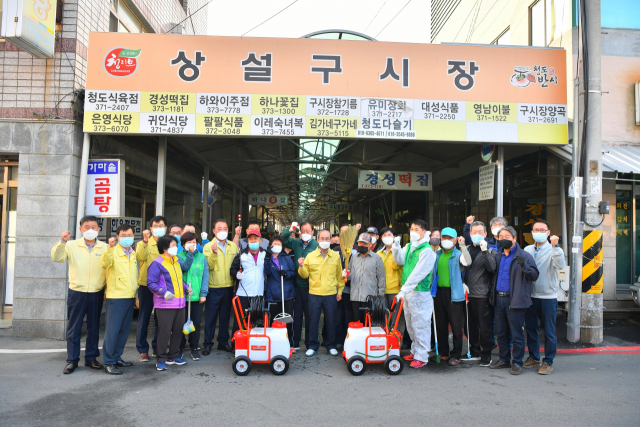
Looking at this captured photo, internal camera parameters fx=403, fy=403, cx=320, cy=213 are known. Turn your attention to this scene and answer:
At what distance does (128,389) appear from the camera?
447 cm

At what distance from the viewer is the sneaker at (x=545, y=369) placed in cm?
506

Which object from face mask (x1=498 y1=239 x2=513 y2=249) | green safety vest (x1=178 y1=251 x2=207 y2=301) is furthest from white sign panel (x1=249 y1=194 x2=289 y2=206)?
face mask (x1=498 y1=239 x2=513 y2=249)

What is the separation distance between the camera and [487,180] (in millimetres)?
7699

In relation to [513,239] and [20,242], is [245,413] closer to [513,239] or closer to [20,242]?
[513,239]

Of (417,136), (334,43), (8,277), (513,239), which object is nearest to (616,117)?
(417,136)

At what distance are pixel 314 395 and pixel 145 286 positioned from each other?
9.20 ft

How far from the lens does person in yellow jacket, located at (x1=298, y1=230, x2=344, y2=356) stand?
5.72 m

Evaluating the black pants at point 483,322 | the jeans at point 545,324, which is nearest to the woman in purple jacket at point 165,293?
the black pants at point 483,322

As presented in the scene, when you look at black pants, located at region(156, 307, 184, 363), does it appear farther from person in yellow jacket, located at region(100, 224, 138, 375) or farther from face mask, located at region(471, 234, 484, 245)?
face mask, located at region(471, 234, 484, 245)

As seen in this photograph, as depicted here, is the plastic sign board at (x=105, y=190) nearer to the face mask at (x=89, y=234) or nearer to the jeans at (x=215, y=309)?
the face mask at (x=89, y=234)

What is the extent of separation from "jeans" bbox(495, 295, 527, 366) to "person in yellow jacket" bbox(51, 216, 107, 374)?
5.15m

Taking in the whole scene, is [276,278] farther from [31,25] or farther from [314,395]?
[31,25]

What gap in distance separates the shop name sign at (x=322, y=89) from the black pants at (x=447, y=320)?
9.29 feet

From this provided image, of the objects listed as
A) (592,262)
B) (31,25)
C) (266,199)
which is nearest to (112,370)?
(31,25)
